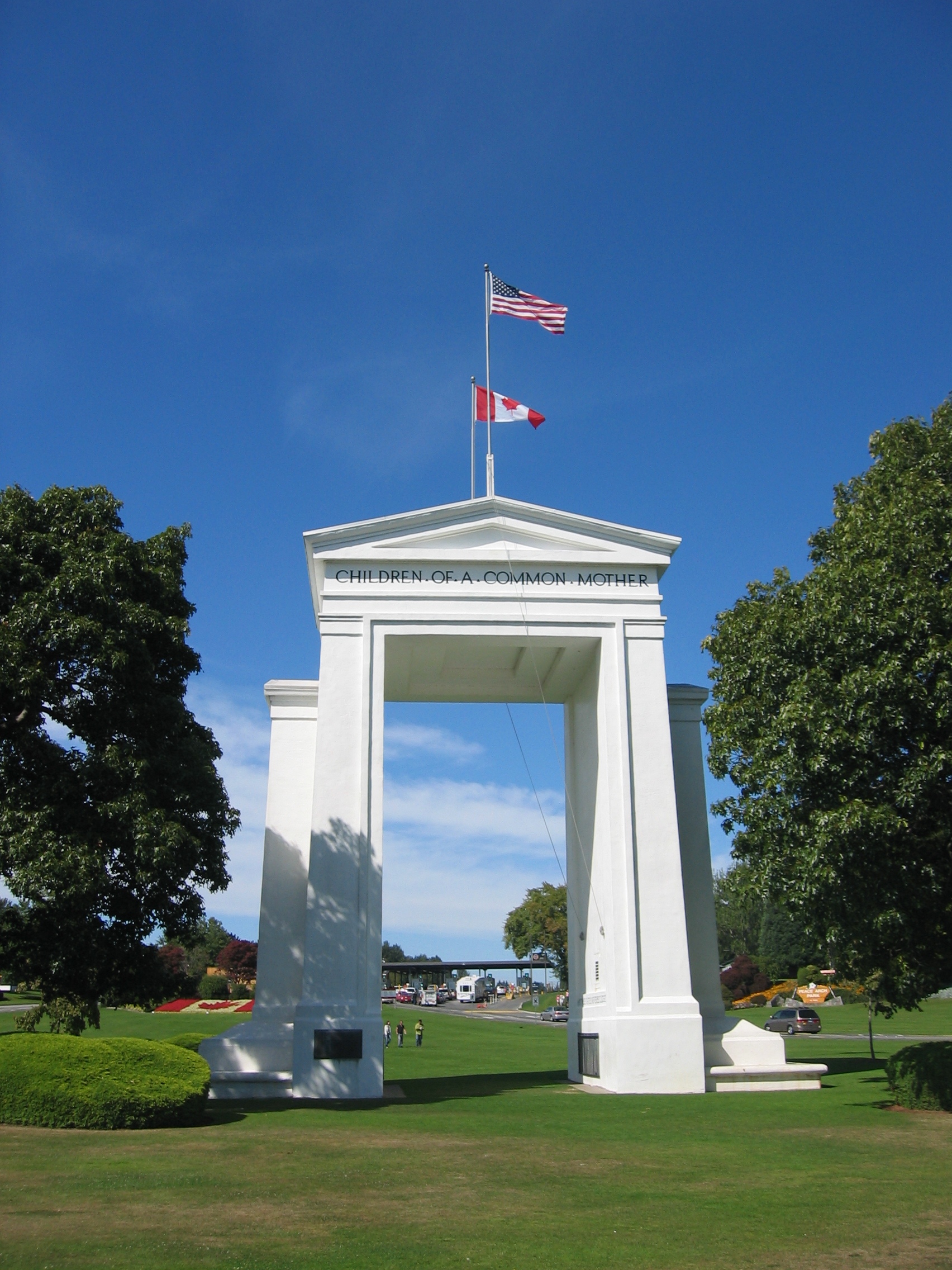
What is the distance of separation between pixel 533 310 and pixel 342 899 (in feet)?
47.5

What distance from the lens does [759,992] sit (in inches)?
2820

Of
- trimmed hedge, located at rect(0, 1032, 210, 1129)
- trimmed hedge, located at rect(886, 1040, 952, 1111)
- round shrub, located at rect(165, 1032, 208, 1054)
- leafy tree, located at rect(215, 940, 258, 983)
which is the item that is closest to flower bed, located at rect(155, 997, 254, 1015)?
leafy tree, located at rect(215, 940, 258, 983)

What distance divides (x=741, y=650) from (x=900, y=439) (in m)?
4.95

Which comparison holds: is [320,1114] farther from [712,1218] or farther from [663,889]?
[712,1218]

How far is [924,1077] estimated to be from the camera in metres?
16.0

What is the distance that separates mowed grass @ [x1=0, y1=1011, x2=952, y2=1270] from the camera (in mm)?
7629

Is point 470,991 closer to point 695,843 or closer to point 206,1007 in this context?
point 206,1007

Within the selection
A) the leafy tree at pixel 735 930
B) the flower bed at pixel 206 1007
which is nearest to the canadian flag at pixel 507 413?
the flower bed at pixel 206 1007

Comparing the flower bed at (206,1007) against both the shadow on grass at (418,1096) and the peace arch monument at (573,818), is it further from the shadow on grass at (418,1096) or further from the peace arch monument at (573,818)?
the peace arch monument at (573,818)

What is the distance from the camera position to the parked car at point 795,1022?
4384 cm

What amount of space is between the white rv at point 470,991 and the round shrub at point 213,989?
3332 centimetres

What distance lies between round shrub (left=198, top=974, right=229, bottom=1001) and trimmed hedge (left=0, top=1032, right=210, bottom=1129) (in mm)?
54511

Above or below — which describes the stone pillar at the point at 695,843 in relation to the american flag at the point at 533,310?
below

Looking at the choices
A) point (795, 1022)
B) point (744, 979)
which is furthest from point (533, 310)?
point (744, 979)
